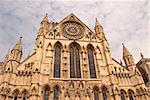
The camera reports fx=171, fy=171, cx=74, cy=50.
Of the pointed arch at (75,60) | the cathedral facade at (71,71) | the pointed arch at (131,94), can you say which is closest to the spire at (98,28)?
the cathedral facade at (71,71)

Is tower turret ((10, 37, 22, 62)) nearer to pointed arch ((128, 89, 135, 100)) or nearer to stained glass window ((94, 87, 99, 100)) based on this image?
stained glass window ((94, 87, 99, 100))

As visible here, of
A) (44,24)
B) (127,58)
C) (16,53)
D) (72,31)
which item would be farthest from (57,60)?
(127,58)

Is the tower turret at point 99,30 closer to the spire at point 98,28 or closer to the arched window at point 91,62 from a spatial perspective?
the spire at point 98,28

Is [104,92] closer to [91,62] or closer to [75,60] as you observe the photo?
[91,62]

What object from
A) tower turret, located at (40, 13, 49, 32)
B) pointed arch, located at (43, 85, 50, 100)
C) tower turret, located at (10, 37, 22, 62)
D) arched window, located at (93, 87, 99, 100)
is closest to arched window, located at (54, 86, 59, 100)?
pointed arch, located at (43, 85, 50, 100)

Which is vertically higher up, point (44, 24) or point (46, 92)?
point (44, 24)

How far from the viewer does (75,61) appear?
26250 mm

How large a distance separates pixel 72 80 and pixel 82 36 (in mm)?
8842

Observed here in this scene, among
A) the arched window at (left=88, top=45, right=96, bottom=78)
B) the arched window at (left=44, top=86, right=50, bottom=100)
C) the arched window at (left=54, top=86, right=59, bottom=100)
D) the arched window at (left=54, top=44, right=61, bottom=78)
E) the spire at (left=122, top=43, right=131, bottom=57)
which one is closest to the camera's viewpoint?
the arched window at (left=44, top=86, right=50, bottom=100)

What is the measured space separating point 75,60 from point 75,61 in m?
0.20

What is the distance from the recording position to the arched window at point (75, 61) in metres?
24.8

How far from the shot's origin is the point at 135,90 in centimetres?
2372

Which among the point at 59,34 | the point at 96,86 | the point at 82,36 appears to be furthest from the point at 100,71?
the point at 59,34

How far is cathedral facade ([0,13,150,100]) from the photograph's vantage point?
2175 centimetres
